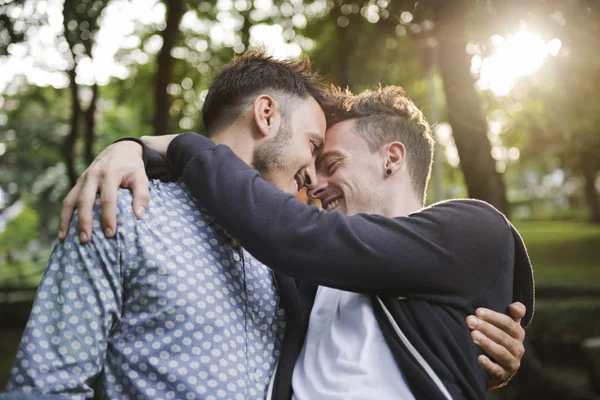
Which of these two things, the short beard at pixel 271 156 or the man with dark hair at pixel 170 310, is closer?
the man with dark hair at pixel 170 310

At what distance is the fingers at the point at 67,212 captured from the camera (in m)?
2.04

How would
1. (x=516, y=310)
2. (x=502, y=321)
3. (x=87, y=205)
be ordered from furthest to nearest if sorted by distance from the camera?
(x=516, y=310)
(x=502, y=321)
(x=87, y=205)

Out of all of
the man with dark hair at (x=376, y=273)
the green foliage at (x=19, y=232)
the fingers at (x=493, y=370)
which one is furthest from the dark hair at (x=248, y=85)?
the green foliage at (x=19, y=232)

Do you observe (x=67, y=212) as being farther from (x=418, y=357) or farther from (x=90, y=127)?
(x=90, y=127)

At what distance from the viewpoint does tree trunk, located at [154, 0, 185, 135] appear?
7.92m

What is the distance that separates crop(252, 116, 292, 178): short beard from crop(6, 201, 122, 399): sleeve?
91cm

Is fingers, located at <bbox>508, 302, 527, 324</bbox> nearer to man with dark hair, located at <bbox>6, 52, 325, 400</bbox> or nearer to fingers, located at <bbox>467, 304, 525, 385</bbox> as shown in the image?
fingers, located at <bbox>467, 304, 525, 385</bbox>

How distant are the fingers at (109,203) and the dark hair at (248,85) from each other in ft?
2.87

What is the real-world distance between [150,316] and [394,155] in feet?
5.06

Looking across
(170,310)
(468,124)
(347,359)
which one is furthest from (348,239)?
(468,124)

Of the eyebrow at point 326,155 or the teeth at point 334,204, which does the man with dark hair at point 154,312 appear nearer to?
the teeth at point 334,204

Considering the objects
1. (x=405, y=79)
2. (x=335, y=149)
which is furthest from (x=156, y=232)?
(x=405, y=79)

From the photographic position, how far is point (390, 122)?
3150 mm

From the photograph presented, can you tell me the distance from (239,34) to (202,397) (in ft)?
32.5
